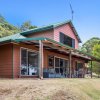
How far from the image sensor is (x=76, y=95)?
10141 millimetres

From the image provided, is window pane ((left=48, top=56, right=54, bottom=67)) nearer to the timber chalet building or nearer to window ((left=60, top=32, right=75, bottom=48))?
the timber chalet building

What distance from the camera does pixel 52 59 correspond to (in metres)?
23.3

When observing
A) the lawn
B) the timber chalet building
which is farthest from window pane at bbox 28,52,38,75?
the lawn

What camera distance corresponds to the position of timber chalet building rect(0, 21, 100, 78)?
16.9m

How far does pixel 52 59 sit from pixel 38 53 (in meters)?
3.24

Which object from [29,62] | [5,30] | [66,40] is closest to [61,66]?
[66,40]

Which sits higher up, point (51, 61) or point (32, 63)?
point (51, 61)

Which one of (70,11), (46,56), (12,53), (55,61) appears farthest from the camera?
(70,11)

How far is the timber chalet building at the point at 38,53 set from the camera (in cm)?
1690

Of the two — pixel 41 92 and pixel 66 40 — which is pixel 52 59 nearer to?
pixel 66 40

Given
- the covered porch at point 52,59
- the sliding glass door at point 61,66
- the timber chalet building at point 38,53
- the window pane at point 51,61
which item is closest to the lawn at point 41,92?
the timber chalet building at point 38,53

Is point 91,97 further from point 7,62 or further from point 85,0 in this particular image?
point 85,0

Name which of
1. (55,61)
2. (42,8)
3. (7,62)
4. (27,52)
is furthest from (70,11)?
(7,62)

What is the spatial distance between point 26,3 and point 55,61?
6400mm
